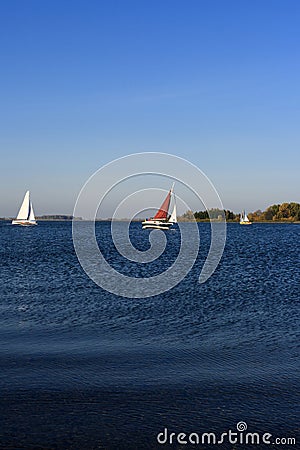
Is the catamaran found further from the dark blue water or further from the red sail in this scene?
the dark blue water

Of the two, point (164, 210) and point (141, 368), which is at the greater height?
point (164, 210)

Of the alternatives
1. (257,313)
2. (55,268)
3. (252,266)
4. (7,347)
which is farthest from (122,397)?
(252,266)

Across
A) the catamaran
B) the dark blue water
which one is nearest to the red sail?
the catamaran

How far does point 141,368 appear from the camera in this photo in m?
15.9

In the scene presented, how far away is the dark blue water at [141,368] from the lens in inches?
472

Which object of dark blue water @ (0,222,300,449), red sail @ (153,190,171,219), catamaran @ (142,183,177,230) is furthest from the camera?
catamaran @ (142,183,177,230)

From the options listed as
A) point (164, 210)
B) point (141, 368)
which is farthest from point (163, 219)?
point (141, 368)

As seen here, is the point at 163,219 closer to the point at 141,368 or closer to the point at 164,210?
the point at 164,210

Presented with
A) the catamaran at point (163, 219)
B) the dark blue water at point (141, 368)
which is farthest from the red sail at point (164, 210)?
the dark blue water at point (141, 368)

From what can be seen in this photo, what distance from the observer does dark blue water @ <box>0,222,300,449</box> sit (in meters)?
12.0

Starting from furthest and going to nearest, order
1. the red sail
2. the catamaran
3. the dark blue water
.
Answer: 1. the catamaran
2. the red sail
3. the dark blue water

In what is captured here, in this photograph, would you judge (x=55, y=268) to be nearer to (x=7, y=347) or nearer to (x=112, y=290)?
(x=112, y=290)

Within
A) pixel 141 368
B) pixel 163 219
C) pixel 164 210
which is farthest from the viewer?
pixel 163 219

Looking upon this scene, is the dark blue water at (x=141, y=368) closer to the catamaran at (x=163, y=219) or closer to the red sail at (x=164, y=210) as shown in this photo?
the red sail at (x=164, y=210)
